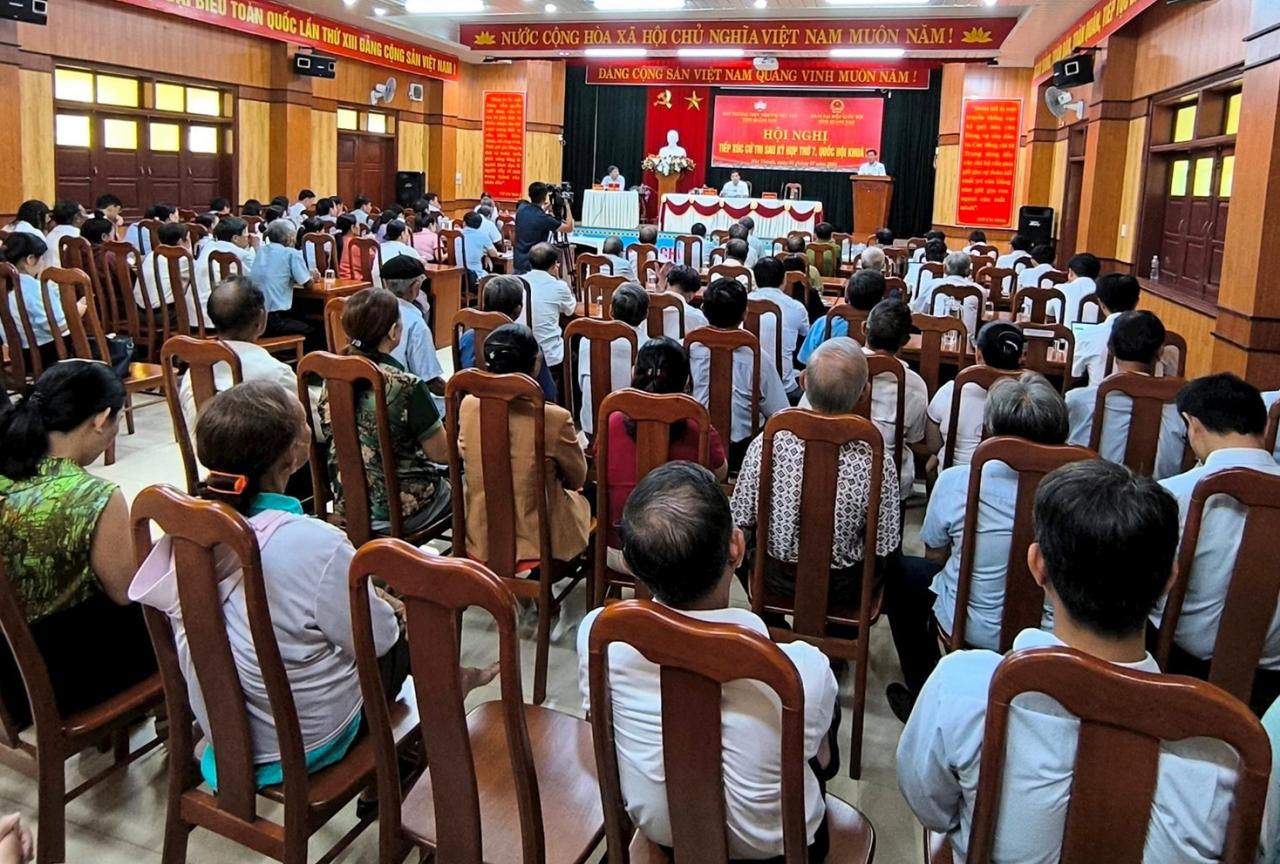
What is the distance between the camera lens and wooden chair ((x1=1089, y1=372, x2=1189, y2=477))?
2.74 meters

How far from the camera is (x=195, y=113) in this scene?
1127 cm

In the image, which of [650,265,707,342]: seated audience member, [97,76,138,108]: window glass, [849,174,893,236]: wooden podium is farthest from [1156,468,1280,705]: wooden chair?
[849,174,893,236]: wooden podium

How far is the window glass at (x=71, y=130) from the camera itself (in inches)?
377

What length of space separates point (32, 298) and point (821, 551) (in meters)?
4.42

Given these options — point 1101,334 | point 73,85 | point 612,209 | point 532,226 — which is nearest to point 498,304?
point 1101,334

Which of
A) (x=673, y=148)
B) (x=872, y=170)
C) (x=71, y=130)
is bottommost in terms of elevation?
(x=71, y=130)

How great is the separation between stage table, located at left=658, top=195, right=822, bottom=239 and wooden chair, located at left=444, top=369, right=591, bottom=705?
10.3 metres

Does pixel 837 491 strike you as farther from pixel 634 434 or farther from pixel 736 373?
→ pixel 736 373

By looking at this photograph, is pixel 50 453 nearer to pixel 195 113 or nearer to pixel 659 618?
pixel 659 618

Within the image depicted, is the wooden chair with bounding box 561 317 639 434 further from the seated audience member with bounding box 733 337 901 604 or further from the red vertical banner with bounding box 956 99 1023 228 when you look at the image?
the red vertical banner with bounding box 956 99 1023 228

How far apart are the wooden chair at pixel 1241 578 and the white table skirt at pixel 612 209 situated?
12.1m

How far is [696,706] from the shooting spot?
1210 millimetres

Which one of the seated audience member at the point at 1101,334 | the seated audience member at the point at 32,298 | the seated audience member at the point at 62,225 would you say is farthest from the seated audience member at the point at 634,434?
the seated audience member at the point at 62,225

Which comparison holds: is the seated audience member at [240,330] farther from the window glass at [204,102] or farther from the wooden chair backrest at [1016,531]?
the window glass at [204,102]
